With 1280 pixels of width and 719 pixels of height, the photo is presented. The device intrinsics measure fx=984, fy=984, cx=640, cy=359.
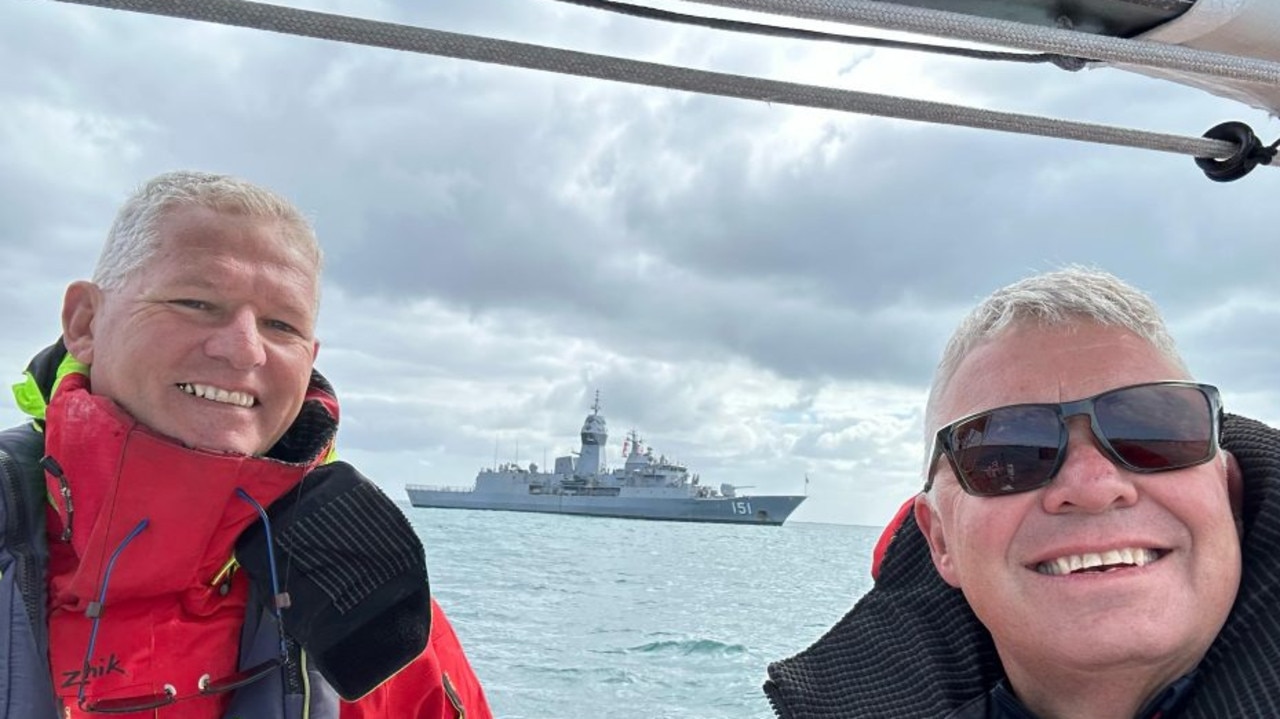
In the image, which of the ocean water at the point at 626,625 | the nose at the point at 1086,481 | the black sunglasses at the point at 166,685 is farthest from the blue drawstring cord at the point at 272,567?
the ocean water at the point at 626,625

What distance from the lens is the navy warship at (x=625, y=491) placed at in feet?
203

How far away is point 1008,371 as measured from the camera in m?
1.48

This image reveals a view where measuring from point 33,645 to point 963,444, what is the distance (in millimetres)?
1399

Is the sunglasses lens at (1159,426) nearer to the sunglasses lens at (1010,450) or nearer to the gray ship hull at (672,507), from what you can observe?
the sunglasses lens at (1010,450)

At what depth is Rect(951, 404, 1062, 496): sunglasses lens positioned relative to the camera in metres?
1.39

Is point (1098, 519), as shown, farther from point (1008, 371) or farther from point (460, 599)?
point (460, 599)

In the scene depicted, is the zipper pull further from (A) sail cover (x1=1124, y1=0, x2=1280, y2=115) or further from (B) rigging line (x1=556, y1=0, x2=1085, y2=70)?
(A) sail cover (x1=1124, y1=0, x2=1280, y2=115)

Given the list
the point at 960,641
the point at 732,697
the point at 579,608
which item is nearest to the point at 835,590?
the point at 579,608

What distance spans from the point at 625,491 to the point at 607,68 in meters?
61.5

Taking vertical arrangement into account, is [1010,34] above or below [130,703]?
above

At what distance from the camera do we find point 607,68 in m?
1.25

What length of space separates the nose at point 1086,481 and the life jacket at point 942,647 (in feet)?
0.71

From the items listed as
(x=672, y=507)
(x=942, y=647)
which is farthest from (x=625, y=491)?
(x=942, y=647)

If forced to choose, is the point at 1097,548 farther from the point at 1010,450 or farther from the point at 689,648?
the point at 689,648
